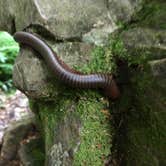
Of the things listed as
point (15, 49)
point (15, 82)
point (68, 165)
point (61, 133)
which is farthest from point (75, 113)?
point (15, 49)

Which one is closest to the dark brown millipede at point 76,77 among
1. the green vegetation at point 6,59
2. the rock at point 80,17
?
the rock at point 80,17

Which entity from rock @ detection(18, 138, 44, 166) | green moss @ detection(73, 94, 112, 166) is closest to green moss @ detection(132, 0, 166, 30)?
green moss @ detection(73, 94, 112, 166)

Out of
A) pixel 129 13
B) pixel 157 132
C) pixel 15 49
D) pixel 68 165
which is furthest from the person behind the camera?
pixel 15 49

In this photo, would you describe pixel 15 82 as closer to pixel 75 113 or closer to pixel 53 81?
pixel 53 81

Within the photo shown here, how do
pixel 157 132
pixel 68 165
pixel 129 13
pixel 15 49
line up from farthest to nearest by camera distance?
pixel 15 49, pixel 129 13, pixel 68 165, pixel 157 132

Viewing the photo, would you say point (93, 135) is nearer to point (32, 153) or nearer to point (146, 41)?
point (146, 41)

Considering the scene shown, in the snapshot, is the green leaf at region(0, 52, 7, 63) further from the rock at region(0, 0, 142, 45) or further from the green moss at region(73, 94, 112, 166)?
the green moss at region(73, 94, 112, 166)

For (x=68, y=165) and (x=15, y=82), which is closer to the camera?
(x=68, y=165)
